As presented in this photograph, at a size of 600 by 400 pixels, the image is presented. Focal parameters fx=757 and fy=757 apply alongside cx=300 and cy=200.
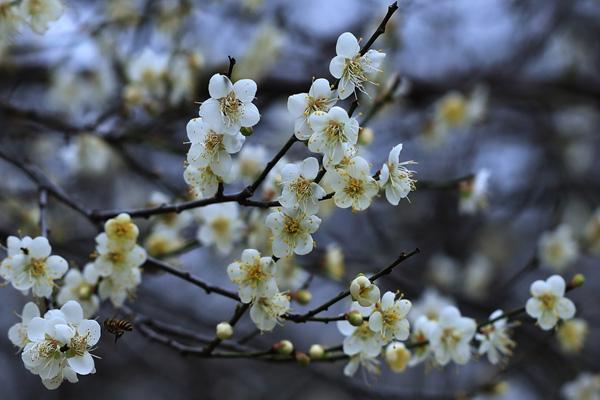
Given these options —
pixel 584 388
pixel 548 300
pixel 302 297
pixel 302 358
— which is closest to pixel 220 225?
pixel 302 297

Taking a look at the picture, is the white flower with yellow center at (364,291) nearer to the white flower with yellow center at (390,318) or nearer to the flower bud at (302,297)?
the white flower with yellow center at (390,318)

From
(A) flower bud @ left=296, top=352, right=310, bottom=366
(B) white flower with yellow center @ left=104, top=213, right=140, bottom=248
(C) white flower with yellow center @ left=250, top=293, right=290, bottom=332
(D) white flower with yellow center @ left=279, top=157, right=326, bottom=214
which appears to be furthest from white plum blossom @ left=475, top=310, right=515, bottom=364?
(B) white flower with yellow center @ left=104, top=213, right=140, bottom=248

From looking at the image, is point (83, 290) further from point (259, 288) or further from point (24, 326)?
point (259, 288)

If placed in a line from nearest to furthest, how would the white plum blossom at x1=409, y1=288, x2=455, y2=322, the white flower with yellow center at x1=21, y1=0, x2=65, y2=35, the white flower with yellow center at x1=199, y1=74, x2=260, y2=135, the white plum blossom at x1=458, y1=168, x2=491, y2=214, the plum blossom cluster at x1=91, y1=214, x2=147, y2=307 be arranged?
the white flower with yellow center at x1=199, y1=74, x2=260, y2=135 → the plum blossom cluster at x1=91, y1=214, x2=147, y2=307 → the white flower with yellow center at x1=21, y1=0, x2=65, y2=35 → the white plum blossom at x1=458, y1=168, x2=491, y2=214 → the white plum blossom at x1=409, y1=288, x2=455, y2=322

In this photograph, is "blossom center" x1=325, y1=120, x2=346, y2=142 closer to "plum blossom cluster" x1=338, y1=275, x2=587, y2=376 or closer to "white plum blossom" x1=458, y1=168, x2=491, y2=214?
"plum blossom cluster" x1=338, y1=275, x2=587, y2=376

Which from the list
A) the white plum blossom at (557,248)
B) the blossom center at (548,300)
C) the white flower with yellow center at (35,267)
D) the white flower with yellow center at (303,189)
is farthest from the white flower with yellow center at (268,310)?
the white plum blossom at (557,248)

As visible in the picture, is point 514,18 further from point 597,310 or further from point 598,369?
point 598,369
